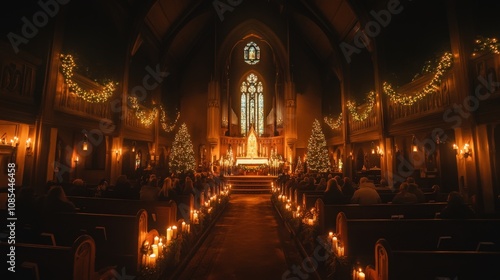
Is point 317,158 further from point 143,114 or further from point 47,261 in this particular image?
point 47,261

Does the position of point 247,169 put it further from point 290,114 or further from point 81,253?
point 81,253

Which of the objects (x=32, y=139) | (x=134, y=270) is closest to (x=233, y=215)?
(x=134, y=270)

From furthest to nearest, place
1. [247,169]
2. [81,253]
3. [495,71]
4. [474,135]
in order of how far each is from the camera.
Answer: [247,169], [474,135], [495,71], [81,253]

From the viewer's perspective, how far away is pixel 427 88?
32.4 ft

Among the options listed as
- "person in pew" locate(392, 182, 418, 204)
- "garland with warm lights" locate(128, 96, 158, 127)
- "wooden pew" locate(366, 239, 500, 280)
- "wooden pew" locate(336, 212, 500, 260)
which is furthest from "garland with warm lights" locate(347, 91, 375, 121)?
"garland with warm lights" locate(128, 96, 158, 127)

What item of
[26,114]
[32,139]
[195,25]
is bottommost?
[32,139]

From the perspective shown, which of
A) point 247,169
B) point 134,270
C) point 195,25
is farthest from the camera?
point 195,25

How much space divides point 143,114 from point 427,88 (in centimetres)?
1446

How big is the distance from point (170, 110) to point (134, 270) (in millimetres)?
18867

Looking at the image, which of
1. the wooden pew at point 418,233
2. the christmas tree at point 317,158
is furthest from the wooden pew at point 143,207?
the christmas tree at point 317,158

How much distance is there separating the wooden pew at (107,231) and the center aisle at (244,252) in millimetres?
1060

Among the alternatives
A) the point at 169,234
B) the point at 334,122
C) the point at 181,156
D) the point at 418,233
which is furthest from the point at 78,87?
the point at 334,122

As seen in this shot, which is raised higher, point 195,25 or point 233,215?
point 195,25

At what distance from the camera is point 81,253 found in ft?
8.71
